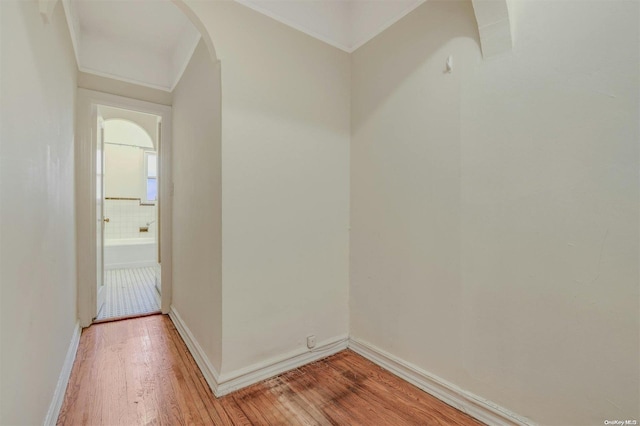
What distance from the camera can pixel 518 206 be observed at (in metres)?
1.35

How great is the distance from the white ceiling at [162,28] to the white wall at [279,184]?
13 centimetres

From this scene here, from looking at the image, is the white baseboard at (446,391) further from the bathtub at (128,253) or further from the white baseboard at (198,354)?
the bathtub at (128,253)

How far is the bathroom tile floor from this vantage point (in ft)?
9.65

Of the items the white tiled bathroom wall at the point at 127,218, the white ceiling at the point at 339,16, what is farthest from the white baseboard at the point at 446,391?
the white tiled bathroom wall at the point at 127,218

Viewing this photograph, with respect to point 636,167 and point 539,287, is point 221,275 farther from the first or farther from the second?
point 636,167

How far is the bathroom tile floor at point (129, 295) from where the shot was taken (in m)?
2.94

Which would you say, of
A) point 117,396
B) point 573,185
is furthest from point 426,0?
point 117,396

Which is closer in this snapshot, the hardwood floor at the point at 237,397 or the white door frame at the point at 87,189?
the hardwood floor at the point at 237,397

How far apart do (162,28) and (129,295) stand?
119 inches

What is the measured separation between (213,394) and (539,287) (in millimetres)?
1811

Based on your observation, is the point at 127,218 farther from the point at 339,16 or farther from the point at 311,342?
the point at 339,16

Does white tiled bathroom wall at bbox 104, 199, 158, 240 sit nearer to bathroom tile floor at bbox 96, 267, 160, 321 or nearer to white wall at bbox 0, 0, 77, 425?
bathroom tile floor at bbox 96, 267, 160, 321

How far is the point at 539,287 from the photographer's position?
1.29 metres

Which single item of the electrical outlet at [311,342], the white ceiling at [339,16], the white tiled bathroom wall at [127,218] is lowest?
the electrical outlet at [311,342]
